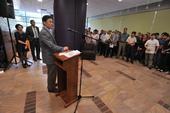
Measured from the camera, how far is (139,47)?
5.93 m

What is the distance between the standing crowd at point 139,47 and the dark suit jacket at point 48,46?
1949mm

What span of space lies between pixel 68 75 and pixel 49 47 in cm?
63

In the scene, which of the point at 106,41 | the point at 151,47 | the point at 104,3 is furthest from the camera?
the point at 104,3

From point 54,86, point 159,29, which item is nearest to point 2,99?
point 54,86

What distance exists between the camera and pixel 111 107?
89.5 inches

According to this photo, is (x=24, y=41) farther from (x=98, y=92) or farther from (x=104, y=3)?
(x=104, y=3)

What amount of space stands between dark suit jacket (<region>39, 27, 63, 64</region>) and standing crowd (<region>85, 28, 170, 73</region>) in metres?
1.95

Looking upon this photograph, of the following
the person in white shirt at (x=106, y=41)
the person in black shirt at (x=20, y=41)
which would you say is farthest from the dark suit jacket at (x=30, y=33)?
the person in white shirt at (x=106, y=41)

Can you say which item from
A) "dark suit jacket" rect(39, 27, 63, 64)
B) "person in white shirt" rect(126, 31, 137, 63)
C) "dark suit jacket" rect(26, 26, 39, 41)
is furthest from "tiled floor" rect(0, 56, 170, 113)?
"person in white shirt" rect(126, 31, 137, 63)

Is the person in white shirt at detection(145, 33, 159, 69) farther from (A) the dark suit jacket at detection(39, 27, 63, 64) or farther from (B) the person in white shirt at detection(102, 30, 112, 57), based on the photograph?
(A) the dark suit jacket at detection(39, 27, 63, 64)

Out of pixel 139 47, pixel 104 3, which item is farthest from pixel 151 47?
pixel 104 3

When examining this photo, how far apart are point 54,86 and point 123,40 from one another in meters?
4.76

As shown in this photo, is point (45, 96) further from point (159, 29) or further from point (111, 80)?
point (159, 29)

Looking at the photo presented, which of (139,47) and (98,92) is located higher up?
(139,47)
